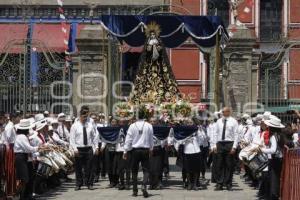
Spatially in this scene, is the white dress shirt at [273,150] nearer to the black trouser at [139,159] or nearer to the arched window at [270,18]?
the black trouser at [139,159]

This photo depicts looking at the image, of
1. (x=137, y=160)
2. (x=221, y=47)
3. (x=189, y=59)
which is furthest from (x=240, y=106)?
(x=189, y=59)

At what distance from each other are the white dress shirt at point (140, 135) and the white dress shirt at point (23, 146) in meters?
2.39

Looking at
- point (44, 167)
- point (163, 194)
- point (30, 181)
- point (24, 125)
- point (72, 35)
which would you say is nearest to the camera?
point (24, 125)

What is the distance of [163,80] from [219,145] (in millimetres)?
4590

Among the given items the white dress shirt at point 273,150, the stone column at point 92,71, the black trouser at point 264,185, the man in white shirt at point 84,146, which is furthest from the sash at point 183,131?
the stone column at point 92,71

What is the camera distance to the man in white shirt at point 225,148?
58.7 ft

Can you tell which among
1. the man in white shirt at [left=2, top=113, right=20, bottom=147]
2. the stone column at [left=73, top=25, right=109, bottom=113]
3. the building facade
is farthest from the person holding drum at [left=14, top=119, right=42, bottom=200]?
the building facade

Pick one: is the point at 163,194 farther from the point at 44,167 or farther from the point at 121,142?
the point at 44,167

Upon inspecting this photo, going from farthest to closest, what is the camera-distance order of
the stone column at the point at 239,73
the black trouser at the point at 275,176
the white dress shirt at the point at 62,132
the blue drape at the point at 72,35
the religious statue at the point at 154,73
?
the blue drape at the point at 72,35 → the stone column at the point at 239,73 → the religious statue at the point at 154,73 → the white dress shirt at the point at 62,132 → the black trouser at the point at 275,176

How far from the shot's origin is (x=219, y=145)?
18.0 m

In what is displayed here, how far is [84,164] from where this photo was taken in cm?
1817

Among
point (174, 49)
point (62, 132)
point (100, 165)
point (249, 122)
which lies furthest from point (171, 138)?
point (174, 49)

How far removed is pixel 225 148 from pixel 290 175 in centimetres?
423

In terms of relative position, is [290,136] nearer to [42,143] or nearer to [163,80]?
[42,143]
